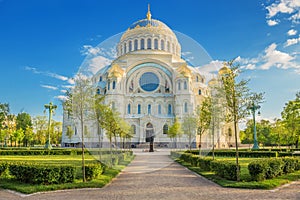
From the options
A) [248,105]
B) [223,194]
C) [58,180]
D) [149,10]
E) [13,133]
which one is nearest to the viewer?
[223,194]

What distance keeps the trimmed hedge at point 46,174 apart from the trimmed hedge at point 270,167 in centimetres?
895

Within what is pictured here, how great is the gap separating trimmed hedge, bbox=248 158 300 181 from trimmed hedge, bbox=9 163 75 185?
8.95 metres

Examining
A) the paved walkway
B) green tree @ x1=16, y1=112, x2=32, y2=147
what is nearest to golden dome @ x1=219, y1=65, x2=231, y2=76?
the paved walkway

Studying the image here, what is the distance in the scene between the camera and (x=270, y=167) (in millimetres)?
14148

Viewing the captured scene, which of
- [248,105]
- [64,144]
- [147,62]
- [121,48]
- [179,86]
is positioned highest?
[121,48]

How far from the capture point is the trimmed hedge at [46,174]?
41.0ft

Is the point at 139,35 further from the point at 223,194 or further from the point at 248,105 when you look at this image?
the point at 223,194

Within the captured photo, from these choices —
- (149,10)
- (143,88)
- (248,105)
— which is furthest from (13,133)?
(248,105)

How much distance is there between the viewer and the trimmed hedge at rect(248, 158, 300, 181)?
13297 mm

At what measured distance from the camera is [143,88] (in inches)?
2437

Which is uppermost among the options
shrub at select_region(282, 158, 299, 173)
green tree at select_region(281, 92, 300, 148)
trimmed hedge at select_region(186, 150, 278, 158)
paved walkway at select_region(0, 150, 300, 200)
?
green tree at select_region(281, 92, 300, 148)

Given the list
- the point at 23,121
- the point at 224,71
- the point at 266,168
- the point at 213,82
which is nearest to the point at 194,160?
the point at 266,168

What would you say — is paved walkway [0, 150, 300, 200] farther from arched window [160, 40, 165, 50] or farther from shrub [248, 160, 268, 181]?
arched window [160, 40, 165, 50]

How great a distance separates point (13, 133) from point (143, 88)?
33.6 metres
